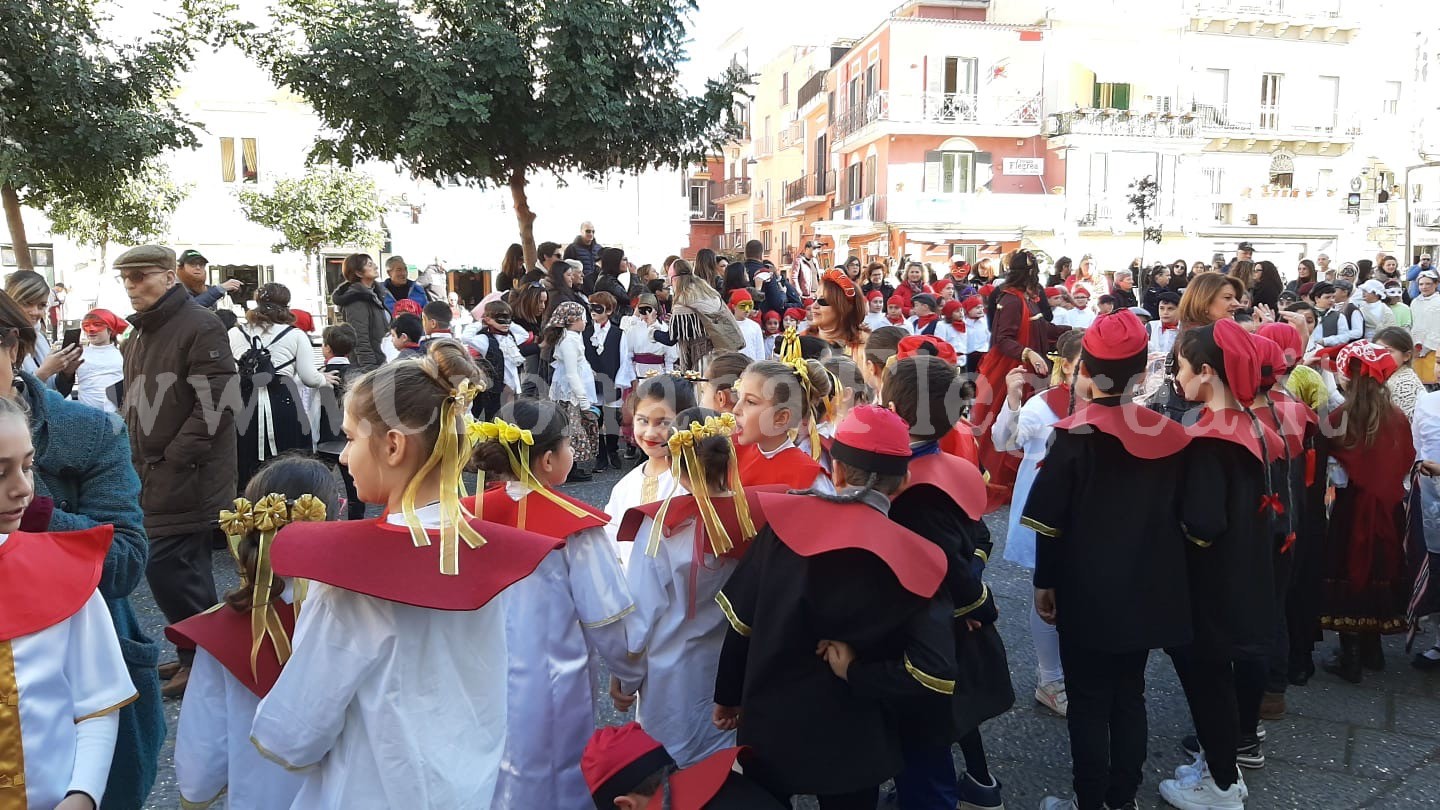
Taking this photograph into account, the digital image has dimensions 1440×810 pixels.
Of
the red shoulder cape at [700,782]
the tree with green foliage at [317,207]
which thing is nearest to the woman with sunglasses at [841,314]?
the red shoulder cape at [700,782]

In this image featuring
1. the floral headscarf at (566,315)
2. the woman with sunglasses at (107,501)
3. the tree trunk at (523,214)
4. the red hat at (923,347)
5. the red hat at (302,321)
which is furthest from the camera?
the tree trunk at (523,214)

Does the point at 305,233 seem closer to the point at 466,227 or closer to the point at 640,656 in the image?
the point at 466,227

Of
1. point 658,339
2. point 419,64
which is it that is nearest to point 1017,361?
point 658,339

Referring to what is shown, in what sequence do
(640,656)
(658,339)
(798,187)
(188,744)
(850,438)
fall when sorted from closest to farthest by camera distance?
1. (188,744)
2. (850,438)
3. (640,656)
4. (658,339)
5. (798,187)

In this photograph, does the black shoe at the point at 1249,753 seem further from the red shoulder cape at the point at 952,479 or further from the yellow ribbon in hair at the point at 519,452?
the yellow ribbon in hair at the point at 519,452

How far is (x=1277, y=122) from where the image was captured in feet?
113

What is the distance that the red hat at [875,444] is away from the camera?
250 cm

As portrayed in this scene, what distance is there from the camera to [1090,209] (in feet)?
107

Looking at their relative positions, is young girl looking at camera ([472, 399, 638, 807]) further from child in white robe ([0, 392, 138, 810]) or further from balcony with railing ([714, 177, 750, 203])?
balcony with railing ([714, 177, 750, 203])

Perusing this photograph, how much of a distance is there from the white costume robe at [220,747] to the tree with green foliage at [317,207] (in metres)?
27.6

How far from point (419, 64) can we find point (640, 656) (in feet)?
28.7

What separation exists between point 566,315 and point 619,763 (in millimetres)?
6084

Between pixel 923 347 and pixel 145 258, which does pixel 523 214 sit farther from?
pixel 145 258

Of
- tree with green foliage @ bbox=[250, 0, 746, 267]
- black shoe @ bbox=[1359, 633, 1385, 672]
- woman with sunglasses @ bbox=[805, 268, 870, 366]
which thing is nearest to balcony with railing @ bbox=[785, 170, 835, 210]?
tree with green foliage @ bbox=[250, 0, 746, 267]
